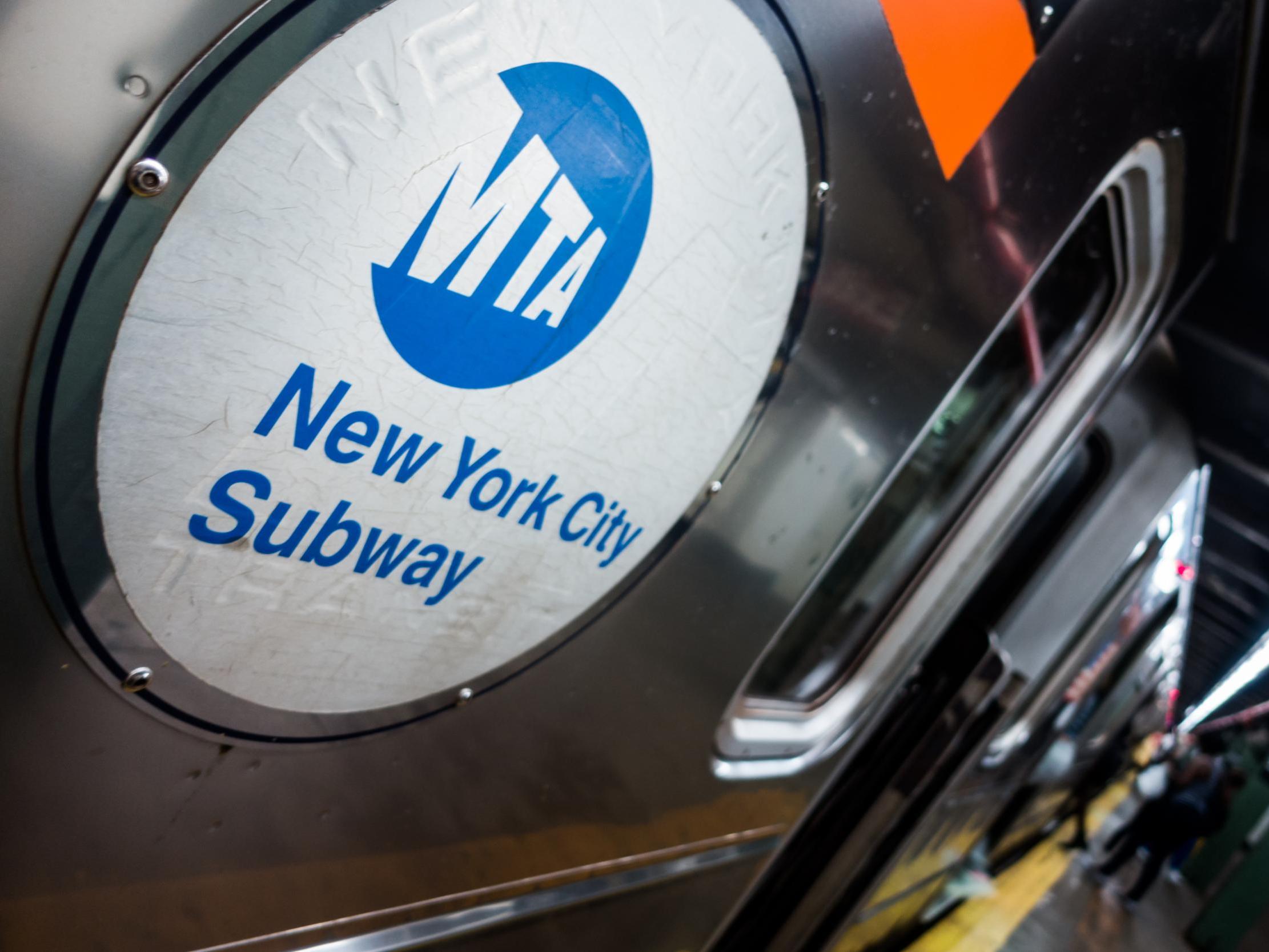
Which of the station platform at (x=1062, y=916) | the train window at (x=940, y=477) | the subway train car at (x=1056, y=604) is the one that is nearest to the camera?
the train window at (x=940, y=477)

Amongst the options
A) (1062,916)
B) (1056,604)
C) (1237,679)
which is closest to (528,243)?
(1056,604)

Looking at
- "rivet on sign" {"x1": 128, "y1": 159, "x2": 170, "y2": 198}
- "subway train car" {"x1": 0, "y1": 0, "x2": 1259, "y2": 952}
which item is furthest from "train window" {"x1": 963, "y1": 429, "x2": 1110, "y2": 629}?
"rivet on sign" {"x1": 128, "y1": 159, "x2": 170, "y2": 198}

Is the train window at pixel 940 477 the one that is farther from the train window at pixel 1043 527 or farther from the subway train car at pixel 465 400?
the train window at pixel 1043 527

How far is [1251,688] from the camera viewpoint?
12352 millimetres

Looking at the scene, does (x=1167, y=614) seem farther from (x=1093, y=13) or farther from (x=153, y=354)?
(x=153, y=354)

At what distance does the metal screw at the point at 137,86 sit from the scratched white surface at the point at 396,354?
5 centimetres

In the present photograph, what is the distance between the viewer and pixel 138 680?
588 mm

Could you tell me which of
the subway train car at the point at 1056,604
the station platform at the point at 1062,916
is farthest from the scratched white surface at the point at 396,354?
the station platform at the point at 1062,916

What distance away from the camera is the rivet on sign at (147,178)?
1.52ft

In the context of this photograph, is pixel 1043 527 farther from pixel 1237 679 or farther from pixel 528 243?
pixel 1237 679

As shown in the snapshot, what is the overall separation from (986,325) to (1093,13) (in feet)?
1.47

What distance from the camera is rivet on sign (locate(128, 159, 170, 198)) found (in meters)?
0.46

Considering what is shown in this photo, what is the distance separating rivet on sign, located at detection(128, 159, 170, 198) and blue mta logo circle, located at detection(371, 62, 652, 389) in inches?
5.4

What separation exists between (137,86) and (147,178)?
5 cm
